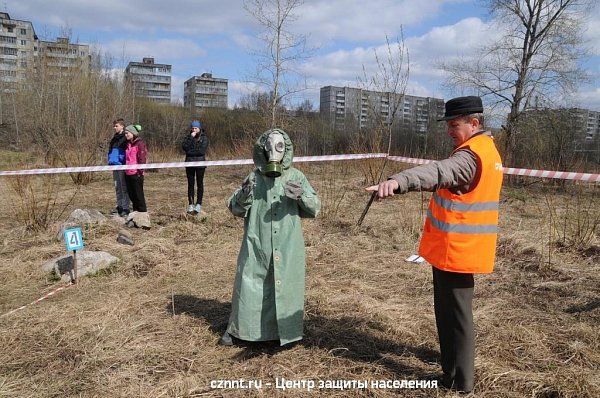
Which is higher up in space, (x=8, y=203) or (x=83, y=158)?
(x=83, y=158)

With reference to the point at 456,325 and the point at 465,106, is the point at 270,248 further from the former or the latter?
the point at 465,106

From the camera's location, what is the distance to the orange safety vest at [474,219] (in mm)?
2459

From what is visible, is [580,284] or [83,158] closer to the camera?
[580,284]

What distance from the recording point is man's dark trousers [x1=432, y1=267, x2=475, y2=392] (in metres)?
2.62

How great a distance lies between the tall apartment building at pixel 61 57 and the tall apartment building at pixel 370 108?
1077cm

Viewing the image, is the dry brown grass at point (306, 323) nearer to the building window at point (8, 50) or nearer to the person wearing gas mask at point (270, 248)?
the person wearing gas mask at point (270, 248)

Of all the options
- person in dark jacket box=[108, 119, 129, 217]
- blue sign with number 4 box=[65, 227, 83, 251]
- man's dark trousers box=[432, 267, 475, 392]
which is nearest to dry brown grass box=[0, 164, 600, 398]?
man's dark trousers box=[432, 267, 475, 392]

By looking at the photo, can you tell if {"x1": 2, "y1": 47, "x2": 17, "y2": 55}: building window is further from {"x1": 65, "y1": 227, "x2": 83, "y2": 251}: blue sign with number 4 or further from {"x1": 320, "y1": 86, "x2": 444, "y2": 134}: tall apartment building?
{"x1": 65, "y1": 227, "x2": 83, "y2": 251}: blue sign with number 4

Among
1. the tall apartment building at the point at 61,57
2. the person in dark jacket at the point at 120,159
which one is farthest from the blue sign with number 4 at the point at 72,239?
the tall apartment building at the point at 61,57

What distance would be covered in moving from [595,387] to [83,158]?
45.0 ft

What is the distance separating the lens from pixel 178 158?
2111cm

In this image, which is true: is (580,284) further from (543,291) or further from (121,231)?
(121,231)

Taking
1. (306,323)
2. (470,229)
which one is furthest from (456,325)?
(306,323)

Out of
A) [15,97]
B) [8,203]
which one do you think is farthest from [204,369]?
[15,97]
